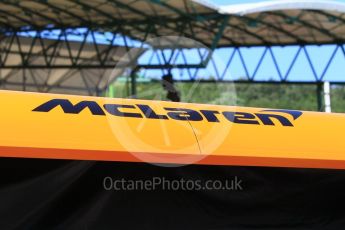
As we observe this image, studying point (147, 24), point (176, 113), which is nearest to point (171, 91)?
point (176, 113)

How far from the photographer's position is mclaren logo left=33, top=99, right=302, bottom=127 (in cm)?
387

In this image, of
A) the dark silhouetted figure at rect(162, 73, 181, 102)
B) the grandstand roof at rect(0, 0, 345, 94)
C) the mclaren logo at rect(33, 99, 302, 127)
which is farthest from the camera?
the grandstand roof at rect(0, 0, 345, 94)

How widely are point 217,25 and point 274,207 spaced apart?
1640 cm

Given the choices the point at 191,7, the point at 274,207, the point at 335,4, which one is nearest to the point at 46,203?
the point at 274,207

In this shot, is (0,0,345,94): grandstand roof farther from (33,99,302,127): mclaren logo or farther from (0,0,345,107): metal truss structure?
(33,99,302,127): mclaren logo

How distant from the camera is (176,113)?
13.8 ft

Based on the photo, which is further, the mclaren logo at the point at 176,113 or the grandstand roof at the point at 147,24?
the grandstand roof at the point at 147,24

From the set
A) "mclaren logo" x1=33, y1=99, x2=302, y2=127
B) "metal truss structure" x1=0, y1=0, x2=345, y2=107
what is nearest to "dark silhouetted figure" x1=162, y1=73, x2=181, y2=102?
"mclaren logo" x1=33, y1=99, x2=302, y2=127

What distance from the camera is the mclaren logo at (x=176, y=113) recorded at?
3869mm

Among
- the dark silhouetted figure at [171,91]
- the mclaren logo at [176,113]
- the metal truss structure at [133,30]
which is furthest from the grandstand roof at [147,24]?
the mclaren logo at [176,113]

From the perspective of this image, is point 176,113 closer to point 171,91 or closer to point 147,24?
point 171,91

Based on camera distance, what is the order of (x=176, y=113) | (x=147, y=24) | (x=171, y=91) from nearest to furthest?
(x=176, y=113), (x=171, y=91), (x=147, y=24)

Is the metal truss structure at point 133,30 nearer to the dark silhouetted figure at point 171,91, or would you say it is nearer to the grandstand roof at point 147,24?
the grandstand roof at point 147,24

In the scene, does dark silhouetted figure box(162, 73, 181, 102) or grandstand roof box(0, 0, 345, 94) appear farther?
grandstand roof box(0, 0, 345, 94)
